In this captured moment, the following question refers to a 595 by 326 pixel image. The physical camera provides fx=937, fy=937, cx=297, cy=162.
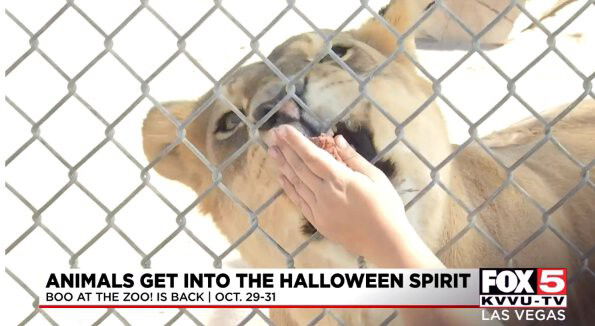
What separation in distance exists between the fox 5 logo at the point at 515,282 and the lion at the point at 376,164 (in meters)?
0.15

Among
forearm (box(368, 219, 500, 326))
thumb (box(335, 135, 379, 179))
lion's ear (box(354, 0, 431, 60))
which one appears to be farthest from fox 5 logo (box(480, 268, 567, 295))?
lion's ear (box(354, 0, 431, 60))

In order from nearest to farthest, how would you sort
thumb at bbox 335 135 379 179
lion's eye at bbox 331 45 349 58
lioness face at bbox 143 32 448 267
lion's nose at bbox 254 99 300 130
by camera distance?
1. thumb at bbox 335 135 379 179
2. lion's nose at bbox 254 99 300 130
3. lioness face at bbox 143 32 448 267
4. lion's eye at bbox 331 45 349 58

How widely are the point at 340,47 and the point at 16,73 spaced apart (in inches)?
118

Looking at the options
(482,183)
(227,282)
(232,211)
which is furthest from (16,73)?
(227,282)

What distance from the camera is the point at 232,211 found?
2.96 m

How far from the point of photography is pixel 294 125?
2402 mm

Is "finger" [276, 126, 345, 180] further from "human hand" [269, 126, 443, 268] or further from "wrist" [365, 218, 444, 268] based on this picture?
"wrist" [365, 218, 444, 268]

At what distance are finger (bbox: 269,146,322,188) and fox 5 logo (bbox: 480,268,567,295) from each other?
0.47m

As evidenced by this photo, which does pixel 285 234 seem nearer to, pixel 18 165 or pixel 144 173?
pixel 144 173

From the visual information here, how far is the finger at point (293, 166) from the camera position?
6.79 ft

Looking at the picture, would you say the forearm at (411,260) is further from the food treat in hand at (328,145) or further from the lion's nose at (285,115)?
the lion's nose at (285,115)

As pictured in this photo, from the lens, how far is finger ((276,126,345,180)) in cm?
205

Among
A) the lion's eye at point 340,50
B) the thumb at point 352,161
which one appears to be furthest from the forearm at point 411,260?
the lion's eye at point 340,50

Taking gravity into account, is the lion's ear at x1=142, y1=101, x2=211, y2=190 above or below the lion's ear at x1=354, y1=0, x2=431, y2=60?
below
